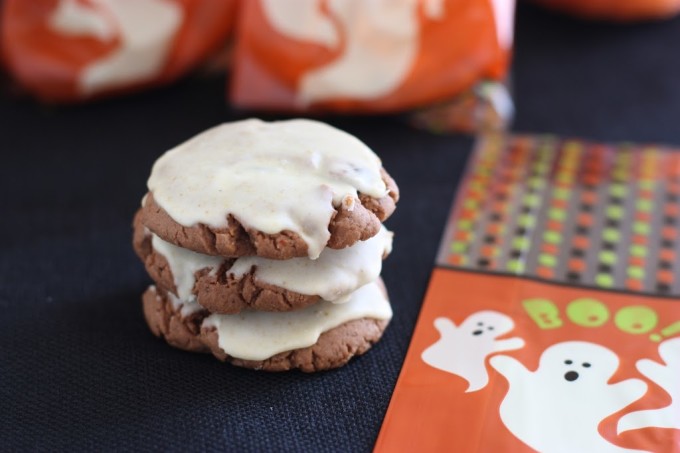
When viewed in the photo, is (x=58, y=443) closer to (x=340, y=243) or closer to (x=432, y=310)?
(x=340, y=243)

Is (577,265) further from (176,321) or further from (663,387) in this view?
(176,321)

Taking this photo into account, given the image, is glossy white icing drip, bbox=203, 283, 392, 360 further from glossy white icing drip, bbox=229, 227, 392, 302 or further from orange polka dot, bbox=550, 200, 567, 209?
orange polka dot, bbox=550, 200, 567, 209

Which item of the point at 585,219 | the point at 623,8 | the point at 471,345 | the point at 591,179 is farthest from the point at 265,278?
the point at 623,8

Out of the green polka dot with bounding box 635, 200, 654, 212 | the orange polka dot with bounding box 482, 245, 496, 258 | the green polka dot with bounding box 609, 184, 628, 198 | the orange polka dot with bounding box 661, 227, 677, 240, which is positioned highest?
the orange polka dot with bounding box 661, 227, 677, 240

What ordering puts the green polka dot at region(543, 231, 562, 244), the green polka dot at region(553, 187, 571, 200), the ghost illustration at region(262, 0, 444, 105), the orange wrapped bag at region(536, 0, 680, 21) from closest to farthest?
the green polka dot at region(543, 231, 562, 244), the green polka dot at region(553, 187, 571, 200), the ghost illustration at region(262, 0, 444, 105), the orange wrapped bag at region(536, 0, 680, 21)

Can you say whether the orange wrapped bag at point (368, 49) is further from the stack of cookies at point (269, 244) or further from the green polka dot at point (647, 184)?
the stack of cookies at point (269, 244)

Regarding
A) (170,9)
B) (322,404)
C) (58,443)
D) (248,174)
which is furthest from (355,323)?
(170,9)

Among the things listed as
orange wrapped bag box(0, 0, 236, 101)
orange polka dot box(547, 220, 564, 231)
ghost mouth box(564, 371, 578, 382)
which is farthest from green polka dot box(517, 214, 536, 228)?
orange wrapped bag box(0, 0, 236, 101)

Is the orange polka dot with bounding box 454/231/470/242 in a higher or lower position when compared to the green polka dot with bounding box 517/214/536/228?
lower
